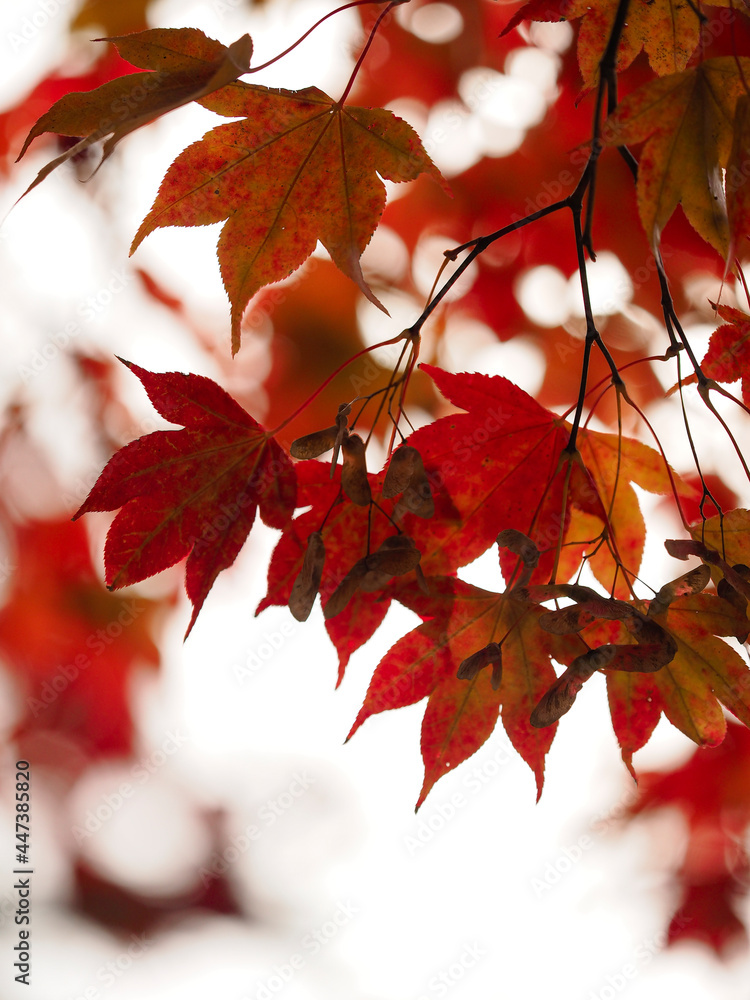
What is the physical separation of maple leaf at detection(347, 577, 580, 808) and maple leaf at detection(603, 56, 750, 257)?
9.8 inches

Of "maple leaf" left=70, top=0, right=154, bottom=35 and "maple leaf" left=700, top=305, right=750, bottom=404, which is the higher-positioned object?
"maple leaf" left=70, top=0, right=154, bottom=35

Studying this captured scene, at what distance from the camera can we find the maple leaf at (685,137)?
32 cm

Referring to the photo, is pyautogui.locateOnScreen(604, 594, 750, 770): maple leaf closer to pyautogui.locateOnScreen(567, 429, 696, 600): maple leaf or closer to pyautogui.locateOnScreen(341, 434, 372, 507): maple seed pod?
pyautogui.locateOnScreen(567, 429, 696, 600): maple leaf

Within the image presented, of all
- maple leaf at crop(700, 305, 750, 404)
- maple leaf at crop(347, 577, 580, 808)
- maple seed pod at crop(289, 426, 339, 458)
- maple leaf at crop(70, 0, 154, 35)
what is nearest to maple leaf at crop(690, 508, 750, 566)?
maple leaf at crop(700, 305, 750, 404)

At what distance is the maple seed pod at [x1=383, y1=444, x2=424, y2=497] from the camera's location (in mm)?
363

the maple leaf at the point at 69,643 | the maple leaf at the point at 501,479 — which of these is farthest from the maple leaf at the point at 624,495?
the maple leaf at the point at 69,643

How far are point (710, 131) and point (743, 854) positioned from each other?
1471 mm

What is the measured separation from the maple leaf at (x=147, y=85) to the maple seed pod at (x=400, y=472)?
0.64 feet

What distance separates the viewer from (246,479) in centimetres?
46

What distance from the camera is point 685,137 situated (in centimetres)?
35

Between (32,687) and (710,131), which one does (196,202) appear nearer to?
(710,131)

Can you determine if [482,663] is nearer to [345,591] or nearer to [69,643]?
[345,591]

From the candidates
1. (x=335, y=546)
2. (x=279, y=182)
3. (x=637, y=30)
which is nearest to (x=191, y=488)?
(x=335, y=546)

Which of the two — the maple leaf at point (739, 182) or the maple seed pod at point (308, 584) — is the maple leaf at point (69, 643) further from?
the maple leaf at point (739, 182)
